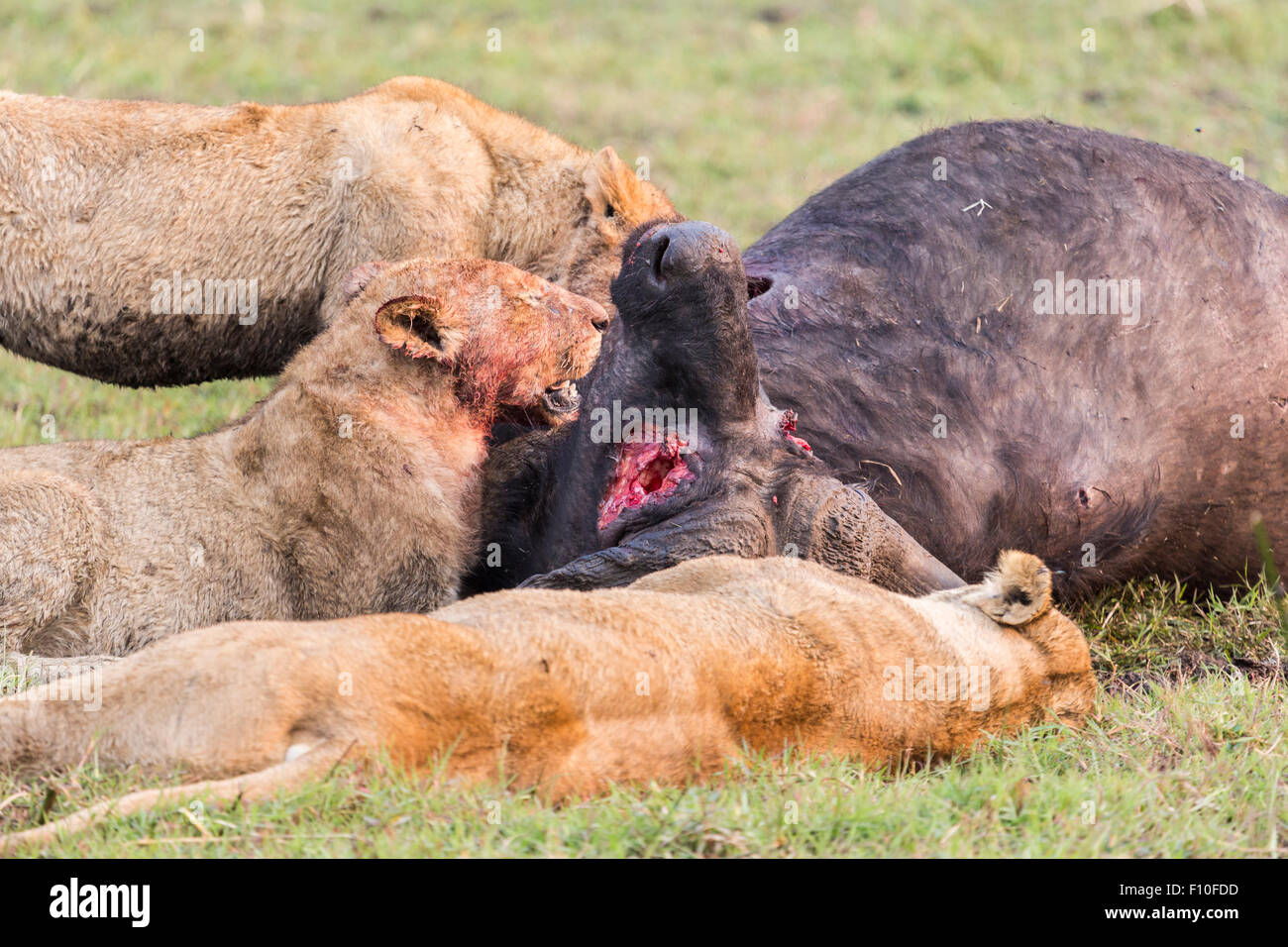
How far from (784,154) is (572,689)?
7.91m

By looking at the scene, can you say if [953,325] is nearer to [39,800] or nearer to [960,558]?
[960,558]

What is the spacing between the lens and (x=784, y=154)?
10.4m

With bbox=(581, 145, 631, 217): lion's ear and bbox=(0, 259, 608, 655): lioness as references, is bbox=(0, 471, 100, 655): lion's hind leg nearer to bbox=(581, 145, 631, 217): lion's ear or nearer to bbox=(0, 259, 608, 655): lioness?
bbox=(0, 259, 608, 655): lioness

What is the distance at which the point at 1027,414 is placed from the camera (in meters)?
4.48

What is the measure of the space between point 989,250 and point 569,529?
4.96ft

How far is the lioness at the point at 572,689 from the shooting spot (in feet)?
A: 9.21

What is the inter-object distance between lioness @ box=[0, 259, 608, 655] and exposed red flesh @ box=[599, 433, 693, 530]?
0.46 m

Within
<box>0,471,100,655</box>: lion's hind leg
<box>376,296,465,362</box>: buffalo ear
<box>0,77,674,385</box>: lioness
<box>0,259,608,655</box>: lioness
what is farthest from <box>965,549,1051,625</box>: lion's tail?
<box>0,471,100,655</box>: lion's hind leg

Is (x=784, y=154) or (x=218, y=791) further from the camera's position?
(x=784, y=154)

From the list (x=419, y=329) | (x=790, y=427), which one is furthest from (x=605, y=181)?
(x=790, y=427)

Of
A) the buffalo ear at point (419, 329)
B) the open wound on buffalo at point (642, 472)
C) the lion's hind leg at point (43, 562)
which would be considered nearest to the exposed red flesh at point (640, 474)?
the open wound on buffalo at point (642, 472)

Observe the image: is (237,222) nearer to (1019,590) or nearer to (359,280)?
(359,280)

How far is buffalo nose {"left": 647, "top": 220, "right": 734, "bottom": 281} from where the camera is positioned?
13.6ft
